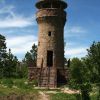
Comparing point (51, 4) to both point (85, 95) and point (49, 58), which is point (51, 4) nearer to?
point (49, 58)

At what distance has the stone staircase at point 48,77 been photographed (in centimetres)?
3420

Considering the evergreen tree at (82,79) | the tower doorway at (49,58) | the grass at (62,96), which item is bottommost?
the grass at (62,96)

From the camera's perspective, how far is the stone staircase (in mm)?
34200

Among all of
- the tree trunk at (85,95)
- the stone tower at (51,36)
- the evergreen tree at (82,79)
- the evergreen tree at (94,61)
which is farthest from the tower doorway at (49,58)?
the tree trunk at (85,95)

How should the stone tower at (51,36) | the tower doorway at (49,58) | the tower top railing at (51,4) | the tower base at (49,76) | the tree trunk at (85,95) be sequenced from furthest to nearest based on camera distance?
the tower top railing at (51,4) → the tower doorway at (49,58) → the stone tower at (51,36) → the tower base at (49,76) → the tree trunk at (85,95)

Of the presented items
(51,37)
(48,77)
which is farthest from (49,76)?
(51,37)

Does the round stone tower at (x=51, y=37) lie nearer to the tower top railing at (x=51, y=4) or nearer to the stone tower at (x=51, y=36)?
the stone tower at (x=51, y=36)

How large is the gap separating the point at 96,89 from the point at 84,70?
2.96m

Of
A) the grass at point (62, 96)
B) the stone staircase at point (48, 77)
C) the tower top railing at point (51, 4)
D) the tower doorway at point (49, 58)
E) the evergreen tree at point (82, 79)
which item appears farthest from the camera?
the tower top railing at point (51, 4)

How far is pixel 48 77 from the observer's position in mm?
34781

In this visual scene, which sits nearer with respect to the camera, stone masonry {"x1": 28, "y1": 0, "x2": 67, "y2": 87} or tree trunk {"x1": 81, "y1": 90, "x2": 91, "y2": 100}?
tree trunk {"x1": 81, "y1": 90, "x2": 91, "y2": 100}

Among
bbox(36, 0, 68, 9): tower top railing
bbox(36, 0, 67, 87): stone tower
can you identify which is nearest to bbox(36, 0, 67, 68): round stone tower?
bbox(36, 0, 67, 87): stone tower

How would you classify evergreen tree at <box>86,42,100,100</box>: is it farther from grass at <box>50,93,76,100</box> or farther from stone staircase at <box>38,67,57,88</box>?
stone staircase at <box>38,67,57,88</box>

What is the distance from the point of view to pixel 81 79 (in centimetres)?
3284
